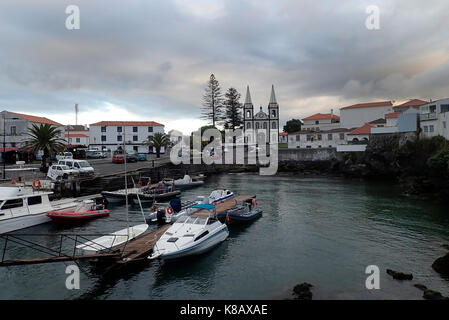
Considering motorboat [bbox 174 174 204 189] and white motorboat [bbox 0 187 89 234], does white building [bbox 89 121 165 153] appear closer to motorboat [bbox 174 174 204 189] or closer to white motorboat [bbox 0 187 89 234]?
motorboat [bbox 174 174 204 189]

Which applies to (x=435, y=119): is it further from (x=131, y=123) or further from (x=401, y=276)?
(x=131, y=123)

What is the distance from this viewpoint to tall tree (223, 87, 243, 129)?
94.6 meters

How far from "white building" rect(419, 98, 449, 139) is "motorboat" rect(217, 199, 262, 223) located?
3786 cm

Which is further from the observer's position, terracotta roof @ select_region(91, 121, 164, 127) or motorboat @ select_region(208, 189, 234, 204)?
terracotta roof @ select_region(91, 121, 164, 127)

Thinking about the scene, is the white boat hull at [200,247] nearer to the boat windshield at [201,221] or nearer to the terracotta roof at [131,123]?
the boat windshield at [201,221]

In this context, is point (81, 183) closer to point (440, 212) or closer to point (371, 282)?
point (371, 282)

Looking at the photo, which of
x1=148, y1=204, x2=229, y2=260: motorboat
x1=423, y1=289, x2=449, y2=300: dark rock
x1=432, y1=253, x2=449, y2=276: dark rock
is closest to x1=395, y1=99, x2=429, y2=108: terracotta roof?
x1=432, y1=253, x2=449, y2=276: dark rock

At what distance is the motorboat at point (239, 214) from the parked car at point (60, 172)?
21.0m

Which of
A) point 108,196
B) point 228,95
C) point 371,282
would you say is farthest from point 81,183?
point 228,95

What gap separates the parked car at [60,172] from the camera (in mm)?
37375

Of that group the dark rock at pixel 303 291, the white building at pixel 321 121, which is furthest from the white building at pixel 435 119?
the white building at pixel 321 121

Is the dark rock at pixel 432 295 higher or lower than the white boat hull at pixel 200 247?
lower
